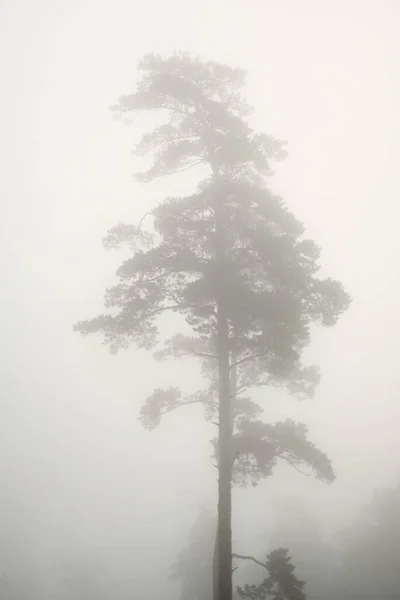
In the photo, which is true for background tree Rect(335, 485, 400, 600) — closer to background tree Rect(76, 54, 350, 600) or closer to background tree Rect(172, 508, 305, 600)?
background tree Rect(172, 508, 305, 600)

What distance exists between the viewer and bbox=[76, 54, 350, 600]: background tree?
10.2m

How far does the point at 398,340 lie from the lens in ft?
501

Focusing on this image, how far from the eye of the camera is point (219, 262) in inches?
419

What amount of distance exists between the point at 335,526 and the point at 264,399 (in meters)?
55.0

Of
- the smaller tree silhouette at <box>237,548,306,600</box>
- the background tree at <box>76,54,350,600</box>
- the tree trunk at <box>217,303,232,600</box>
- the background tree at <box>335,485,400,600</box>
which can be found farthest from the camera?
the background tree at <box>335,485,400,600</box>

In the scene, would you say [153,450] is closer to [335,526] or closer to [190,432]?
[190,432]

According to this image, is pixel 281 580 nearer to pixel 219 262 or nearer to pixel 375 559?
pixel 219 262

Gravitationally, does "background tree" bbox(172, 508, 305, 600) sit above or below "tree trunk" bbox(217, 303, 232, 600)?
below

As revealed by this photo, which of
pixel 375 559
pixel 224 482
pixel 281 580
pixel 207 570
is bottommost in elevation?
pixel 207 570

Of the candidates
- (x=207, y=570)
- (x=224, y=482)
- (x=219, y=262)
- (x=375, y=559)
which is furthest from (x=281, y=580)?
(x=207, y=570)

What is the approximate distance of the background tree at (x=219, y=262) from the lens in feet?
33.5

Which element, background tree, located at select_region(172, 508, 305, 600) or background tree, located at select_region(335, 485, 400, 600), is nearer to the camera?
background tree, located at select_region(172, 508, 305, 600)

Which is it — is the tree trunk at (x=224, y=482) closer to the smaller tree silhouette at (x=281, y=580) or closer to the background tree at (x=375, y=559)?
the smaller tree silhouette at (x=281, y=580)

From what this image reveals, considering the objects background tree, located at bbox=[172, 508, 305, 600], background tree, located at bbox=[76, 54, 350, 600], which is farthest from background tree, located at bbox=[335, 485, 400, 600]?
background tree, located at bbox=[76, 54, 350, 600]
